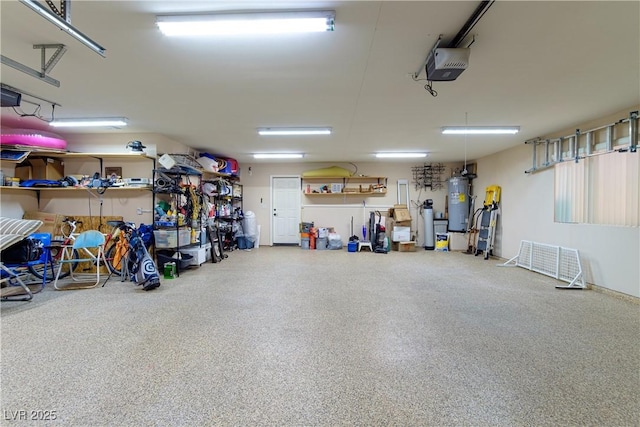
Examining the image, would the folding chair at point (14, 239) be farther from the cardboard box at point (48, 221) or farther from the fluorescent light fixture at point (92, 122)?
the fluorescent light fixture at point (92, 122)

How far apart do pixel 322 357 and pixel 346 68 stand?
274cm

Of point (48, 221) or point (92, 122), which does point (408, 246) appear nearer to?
A: point (92, 122)

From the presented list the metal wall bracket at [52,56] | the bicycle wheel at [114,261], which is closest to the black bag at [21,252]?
the bicycle wheel at [114,261]


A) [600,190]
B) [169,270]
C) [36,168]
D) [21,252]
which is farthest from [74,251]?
[600,190]

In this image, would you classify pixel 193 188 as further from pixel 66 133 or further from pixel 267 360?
pixel 267 360

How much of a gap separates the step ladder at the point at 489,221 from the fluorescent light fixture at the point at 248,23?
6.46m

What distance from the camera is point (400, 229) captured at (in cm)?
807

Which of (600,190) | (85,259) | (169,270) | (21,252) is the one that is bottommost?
(169,270)

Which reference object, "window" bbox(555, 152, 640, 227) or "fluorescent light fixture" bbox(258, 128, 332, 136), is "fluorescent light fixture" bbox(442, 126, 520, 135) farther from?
"fluorescent light fixture" bbox(258, 128, 332, 136)

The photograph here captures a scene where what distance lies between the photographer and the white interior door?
879 centimetres

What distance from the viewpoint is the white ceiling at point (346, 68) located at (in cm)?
199

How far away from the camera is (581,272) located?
170 inches

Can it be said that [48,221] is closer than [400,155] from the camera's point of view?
Yes

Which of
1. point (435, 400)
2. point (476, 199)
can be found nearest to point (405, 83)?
point (435, 400)
